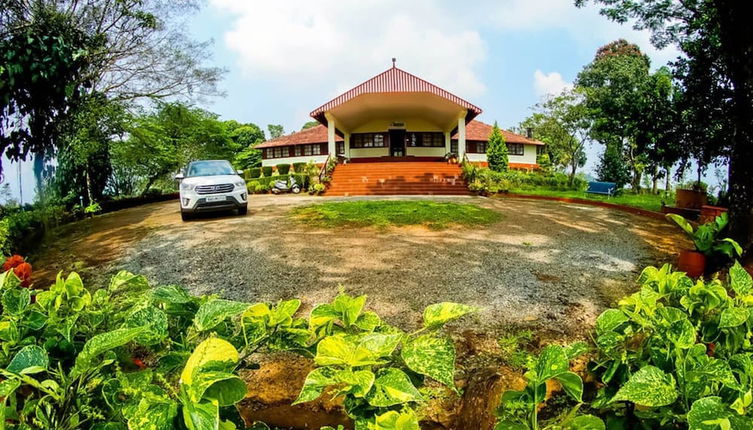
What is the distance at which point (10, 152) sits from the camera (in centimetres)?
662

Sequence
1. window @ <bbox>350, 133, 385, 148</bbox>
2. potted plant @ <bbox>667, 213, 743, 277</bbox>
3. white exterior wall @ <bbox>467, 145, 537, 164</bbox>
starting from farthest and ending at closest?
white exterior wall @ <bbox>467, 145, 537, 164</bbox> → window @ <bbox>350, 133, 385, 148</bbox> → potted plant @ <bbox>667, 213, 743, 277</bbox>

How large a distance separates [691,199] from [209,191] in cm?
1240

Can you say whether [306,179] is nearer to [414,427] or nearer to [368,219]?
[368,219]

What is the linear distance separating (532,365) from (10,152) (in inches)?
342

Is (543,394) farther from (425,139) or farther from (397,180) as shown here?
(425,139)

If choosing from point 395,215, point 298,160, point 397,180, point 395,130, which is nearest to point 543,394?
point 395,215

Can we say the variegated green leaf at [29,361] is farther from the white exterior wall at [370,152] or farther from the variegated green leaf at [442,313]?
the white exterior wall at [370,152]

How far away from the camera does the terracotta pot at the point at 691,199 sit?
34.3ft

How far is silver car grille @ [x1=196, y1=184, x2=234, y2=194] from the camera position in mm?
9461

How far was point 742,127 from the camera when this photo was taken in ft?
14.2

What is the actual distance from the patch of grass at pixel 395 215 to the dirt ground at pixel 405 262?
1.84 feet

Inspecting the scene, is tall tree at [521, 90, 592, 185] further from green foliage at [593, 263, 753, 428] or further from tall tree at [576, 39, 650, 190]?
green foliage at [593, 263, 753, 428]

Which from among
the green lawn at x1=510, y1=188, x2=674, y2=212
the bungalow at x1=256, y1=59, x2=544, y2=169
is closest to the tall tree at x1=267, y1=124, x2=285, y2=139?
the bungalow at x1=256, y1=59, x2=544, y2=169

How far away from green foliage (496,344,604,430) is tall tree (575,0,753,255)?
15.9 ft
